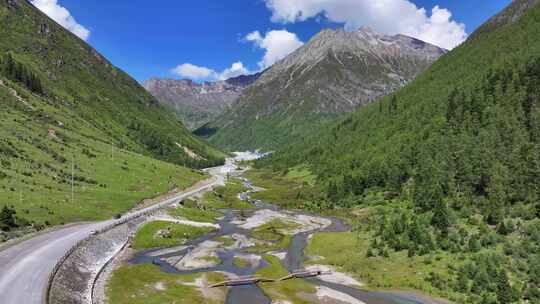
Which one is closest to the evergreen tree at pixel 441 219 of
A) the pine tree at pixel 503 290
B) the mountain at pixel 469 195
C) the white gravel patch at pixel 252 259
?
the mountain at pixel 469 195

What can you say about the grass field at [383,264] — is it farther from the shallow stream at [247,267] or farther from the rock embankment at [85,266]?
the rock embankment at [85,266]

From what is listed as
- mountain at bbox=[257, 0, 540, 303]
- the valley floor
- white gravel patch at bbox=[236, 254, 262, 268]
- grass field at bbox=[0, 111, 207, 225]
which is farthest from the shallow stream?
grass field at bbox=[0, 111, 207, 225]

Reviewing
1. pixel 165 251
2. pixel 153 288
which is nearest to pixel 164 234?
pixel 165 251

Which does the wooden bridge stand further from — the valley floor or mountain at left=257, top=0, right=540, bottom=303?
mountain at left=257, top=0, right=540, bottom=303

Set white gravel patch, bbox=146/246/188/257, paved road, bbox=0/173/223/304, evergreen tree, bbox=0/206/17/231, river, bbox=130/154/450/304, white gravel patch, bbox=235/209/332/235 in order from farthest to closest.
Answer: white gravel patch, bbox=235/209/332/235 → white gravel patch, bbox=146/246/188/257 → evergreen tree, bbox=0/206/17/231 → river, bbox=130/154/450/304 → paved road, bbox=0/173/223/304

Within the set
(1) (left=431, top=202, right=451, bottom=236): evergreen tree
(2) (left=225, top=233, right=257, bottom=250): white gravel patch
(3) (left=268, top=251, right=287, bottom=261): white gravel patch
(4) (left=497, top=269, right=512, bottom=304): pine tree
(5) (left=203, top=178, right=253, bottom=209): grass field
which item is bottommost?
(4) (left=497, top=269, right=512, bottom=304): pine tree

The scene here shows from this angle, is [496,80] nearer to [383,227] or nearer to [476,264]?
[383,227]

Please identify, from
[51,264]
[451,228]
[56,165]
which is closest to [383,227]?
[451,228]
